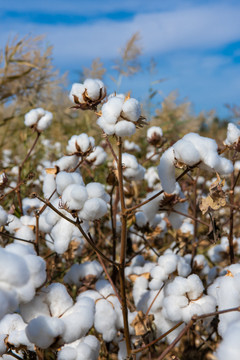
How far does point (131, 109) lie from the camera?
88 centimetres

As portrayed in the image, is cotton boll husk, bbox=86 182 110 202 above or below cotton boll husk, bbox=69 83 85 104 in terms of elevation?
below

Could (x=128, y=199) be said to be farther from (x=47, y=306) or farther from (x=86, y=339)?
(x=47, y=306)

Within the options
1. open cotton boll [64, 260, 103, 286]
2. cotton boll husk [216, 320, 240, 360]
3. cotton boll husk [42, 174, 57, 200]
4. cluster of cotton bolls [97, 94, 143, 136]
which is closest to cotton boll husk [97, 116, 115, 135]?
cluster of cotton bolls [97, 94, 143, 136]

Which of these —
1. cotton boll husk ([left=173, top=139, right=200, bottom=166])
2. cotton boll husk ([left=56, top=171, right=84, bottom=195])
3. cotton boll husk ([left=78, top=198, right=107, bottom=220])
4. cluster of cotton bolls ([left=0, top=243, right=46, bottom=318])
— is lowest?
cluster of cotton bolls ([left=0, top=243, right=46, bottom=318])

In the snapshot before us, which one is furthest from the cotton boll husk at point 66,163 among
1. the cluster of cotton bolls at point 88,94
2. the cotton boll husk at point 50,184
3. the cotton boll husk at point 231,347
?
the cotton boll husk at point 231,347

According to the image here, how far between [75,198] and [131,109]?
0.22 m

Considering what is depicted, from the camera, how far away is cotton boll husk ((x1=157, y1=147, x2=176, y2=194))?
0.90m

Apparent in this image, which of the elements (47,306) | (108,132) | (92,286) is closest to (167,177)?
(108,132)

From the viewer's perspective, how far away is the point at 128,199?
1921 millimetres

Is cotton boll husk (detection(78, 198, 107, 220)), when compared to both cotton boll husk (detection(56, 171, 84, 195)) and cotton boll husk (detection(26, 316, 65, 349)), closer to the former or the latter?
cotton boll husk (detection(56, 171, 84, 195))

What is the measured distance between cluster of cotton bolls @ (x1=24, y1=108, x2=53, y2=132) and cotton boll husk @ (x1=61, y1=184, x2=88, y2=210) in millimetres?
821

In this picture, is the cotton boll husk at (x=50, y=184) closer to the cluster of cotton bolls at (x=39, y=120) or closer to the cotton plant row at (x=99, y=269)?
the cotton plant row at (x=99, y=269)

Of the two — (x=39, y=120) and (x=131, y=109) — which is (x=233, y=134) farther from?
(x=39, y=120)

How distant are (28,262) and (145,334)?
617mm
